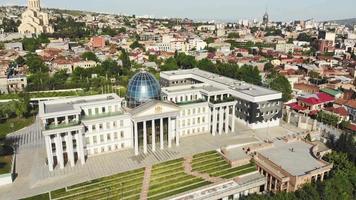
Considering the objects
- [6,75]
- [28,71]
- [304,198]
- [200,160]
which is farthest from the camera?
[28,71]

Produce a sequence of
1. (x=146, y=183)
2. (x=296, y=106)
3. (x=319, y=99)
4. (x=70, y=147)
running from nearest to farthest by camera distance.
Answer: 1. (x=146, y=183)
2. (x=70, y=147)
3. (x=296, y=106)
4. (x=319, y=99)

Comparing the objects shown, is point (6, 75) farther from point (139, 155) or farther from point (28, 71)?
point (139, 155)

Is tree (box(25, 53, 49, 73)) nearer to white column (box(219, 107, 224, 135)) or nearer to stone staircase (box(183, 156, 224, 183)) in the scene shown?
white column (box(219, 107, 224, 135))

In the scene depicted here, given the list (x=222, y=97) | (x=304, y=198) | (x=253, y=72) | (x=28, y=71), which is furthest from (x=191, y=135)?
(x=28, y=71)

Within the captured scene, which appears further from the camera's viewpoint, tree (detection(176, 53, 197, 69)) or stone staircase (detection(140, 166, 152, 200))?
tree (detection(176, 53, 197, 69))

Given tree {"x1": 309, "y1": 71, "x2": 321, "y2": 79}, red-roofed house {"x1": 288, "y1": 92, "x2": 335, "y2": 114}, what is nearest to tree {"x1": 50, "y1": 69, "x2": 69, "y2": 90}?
red-roofed house {"x1": 288, "y1": 92, "x2": 335, "y2": 114}

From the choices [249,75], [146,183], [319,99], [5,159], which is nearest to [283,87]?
[319,99]

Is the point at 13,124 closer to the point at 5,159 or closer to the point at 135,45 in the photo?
the point at 5,159
